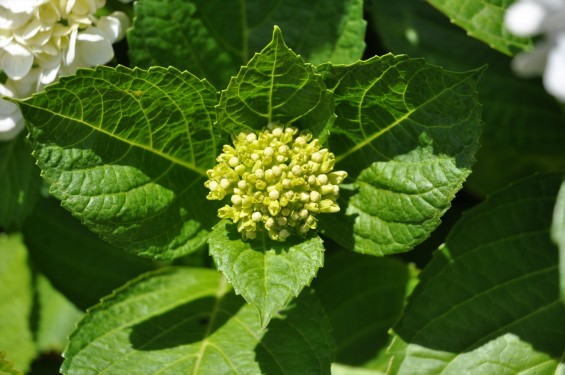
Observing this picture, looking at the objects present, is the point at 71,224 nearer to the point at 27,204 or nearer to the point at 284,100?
the point at 27,204

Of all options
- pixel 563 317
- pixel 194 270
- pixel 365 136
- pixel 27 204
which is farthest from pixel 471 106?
pixel 27 204

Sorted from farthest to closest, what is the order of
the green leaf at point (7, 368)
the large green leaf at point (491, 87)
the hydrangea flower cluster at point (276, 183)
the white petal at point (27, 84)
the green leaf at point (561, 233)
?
the large green leaf at point (491, 87)
the white petal at point (27, 84)
the green leaf at point (7, 368)
the hydrangea flower cluster at point (276, 183)
the green leaf at point (561, 233)

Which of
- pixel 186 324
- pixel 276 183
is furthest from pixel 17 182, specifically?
pixel 276 183

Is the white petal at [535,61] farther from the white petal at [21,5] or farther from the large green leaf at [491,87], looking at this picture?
the white petal at [21,5]

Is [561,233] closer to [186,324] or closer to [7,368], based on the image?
[186,324]

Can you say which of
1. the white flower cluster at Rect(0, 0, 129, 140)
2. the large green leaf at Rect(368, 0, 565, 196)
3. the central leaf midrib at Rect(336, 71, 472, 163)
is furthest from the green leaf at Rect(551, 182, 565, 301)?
the white flower cluster at Rect(0, 0, 129, 140)

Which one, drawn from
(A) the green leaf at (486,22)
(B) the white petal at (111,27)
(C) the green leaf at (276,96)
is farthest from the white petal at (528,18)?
(B) the white petal at (111,27)

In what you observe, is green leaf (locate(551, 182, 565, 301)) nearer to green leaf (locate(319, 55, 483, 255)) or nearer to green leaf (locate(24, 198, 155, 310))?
green leaf (locate(319, 55, 483, 255))
